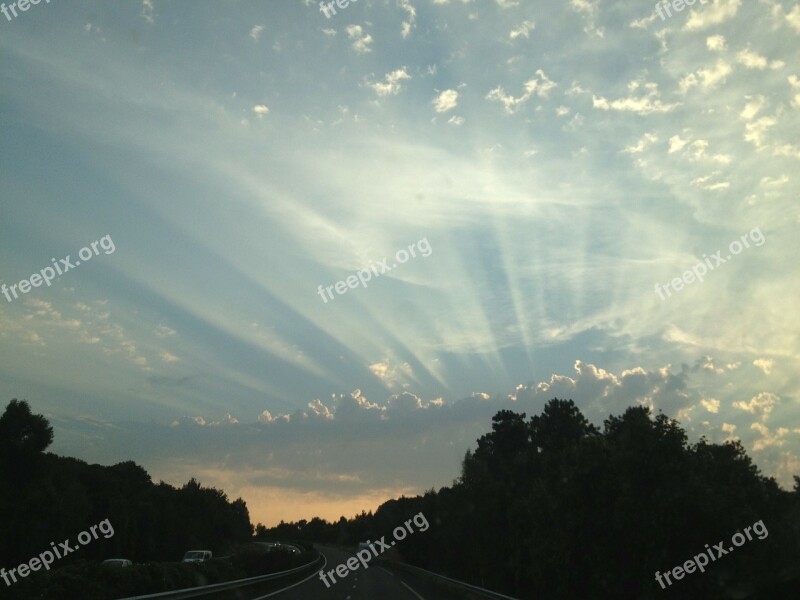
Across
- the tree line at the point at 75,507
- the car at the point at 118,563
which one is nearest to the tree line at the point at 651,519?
the car at the point at 118,563

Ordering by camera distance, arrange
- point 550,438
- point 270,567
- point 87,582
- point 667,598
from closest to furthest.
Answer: point 87,582 < point 667,598 < point 270,567 < point 550,438

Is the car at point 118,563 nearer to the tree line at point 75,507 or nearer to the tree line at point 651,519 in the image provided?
the tree line at point 651,519

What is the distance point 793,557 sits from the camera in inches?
963

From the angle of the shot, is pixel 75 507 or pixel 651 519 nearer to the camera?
pixel 651 519

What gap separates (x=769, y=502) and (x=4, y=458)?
71717mm

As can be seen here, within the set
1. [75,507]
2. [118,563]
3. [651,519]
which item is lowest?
[651,519]

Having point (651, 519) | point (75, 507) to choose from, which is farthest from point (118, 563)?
point (75, 507)

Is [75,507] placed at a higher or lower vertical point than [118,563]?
higher

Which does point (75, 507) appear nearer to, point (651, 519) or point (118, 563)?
point (118, 563)

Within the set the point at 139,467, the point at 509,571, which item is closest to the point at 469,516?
the point at 509,571

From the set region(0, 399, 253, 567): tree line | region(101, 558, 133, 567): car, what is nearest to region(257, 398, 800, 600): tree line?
region(101, 558, 133, 567): car

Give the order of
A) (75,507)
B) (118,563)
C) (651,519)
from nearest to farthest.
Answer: (651,519), (118,563), (75,507)

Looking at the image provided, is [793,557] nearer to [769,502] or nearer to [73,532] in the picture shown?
[769,502]

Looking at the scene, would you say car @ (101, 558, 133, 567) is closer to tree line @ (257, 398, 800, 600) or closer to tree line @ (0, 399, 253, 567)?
tree line @ (257, 398, 800, 600)
